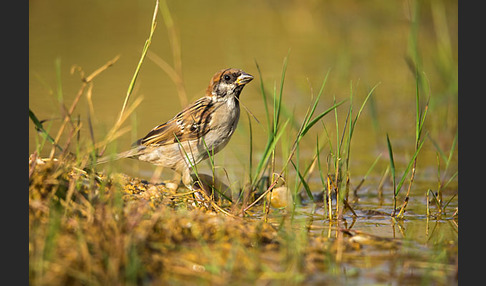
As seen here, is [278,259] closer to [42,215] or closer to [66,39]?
[42,215]

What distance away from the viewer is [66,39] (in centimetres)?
1427

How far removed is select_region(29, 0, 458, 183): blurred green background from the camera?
348 inches

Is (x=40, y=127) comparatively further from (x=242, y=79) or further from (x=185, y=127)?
(x=242, y=79)

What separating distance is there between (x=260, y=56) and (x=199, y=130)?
270 inches

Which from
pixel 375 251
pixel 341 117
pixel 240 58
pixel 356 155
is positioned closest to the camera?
pixel 375 251

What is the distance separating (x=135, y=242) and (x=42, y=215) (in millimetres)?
763

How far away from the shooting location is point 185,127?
6.95m

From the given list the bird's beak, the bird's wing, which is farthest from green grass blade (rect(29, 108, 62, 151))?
the bird's beak

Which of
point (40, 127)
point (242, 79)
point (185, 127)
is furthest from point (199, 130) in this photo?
point (40, 127)

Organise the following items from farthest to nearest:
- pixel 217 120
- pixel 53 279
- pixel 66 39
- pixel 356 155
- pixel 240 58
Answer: pixel 66 39, pixel 240 58, pixel 356 155, pixel 217 120, pixel 53 279

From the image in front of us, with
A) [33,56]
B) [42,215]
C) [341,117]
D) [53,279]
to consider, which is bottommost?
[53,279]

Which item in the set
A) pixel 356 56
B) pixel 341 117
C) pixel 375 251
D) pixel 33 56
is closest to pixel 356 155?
pixel 341 117

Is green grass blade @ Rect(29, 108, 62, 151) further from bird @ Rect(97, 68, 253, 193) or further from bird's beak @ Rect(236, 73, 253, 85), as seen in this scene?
bird's beak @ Rect(236, 73, 253, 85)

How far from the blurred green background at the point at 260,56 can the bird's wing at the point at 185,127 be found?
0.49 metres
